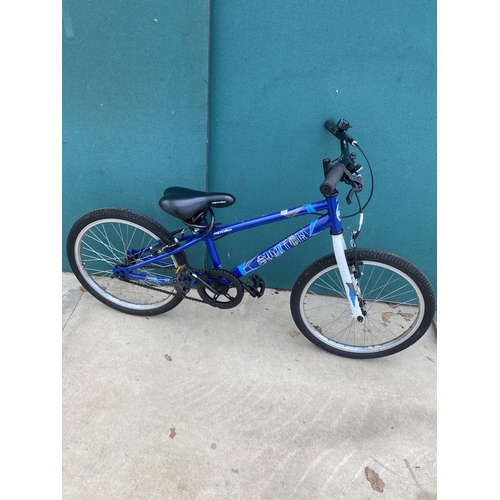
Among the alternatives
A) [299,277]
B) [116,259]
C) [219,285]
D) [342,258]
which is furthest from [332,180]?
[116,259]

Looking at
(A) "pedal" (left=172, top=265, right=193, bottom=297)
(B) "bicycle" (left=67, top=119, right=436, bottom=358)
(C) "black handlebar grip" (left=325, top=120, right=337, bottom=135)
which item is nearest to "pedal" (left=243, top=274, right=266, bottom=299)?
(B) "bicycle" (left=67, top=119, right=436, bottom=358)

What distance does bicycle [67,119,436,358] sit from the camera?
2.11m

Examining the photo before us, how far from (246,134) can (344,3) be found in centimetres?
95

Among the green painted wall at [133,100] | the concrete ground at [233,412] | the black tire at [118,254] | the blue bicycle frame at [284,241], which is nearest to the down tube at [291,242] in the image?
the blue bicycle frame at [284,241]

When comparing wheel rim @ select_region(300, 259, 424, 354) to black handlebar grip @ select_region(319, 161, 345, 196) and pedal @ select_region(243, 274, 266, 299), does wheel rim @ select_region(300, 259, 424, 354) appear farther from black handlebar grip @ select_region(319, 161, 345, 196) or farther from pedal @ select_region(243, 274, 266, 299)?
black handlebar grip @ select_region(319, 161, 345, 196)

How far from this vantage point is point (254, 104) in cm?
244

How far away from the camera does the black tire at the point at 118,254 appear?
2451 mm

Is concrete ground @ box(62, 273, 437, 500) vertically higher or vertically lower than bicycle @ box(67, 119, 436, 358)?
lower

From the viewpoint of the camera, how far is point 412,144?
2.44 metres

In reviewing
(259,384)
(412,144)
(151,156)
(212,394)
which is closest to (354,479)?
(259,384)

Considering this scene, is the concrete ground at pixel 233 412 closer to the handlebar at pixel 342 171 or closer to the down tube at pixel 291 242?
the down tube at pixel 291 242

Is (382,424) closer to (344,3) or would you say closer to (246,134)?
(246,134)

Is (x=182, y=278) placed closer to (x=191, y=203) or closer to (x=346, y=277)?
(x=191, y=203)

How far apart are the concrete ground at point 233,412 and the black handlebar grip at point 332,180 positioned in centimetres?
124
